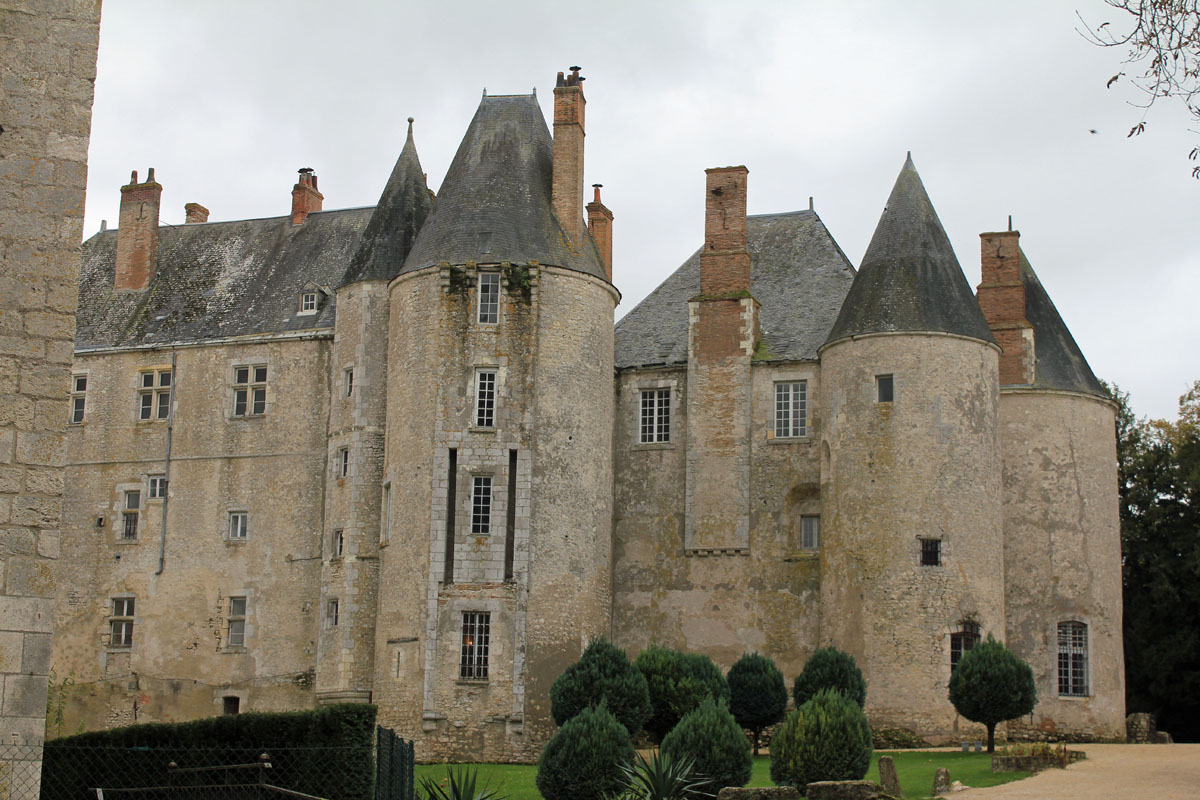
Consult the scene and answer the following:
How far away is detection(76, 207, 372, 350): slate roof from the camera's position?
41.1 meters

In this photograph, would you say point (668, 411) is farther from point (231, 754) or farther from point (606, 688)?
point (231, 754)

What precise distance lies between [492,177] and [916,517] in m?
12.3

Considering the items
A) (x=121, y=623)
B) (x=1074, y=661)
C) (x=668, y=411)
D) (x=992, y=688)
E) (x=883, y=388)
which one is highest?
(x=883, y=388)

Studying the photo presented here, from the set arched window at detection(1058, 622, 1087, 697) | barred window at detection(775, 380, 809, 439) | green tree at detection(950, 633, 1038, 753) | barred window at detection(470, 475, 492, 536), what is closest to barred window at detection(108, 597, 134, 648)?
barred window at detection(470, 475, 492, 536)

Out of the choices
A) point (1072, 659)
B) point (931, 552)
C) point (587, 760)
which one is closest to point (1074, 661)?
point (1072, 659)

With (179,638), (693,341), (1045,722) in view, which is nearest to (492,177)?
(693,341)

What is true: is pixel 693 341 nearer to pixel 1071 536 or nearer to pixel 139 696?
pixel 1071 536

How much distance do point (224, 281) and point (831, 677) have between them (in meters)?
21.1

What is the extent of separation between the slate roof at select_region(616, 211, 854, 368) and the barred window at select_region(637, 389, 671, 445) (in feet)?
2.53

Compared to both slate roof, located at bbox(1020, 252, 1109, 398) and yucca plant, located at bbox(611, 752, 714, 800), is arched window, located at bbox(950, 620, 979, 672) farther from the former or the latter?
yucca plant, located at bbox(611, 752, 714, 800)

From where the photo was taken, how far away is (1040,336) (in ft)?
125

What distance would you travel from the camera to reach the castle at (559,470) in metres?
34.0

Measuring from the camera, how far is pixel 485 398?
3494 centimetres

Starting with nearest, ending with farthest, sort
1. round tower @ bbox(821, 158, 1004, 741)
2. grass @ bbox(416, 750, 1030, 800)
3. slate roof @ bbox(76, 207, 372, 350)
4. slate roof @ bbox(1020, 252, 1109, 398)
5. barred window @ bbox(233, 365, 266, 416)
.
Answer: grass @ bbox(416, 750, 1030, 800) < round tower @ bbox(821, 158, 1004, 741) < slate roof @ bbox(1020, 252, 1109, 398) < barred window @ bbox(233, 365, 266, 416) < slate roof @ bbox(76, 207, 372, 350)
